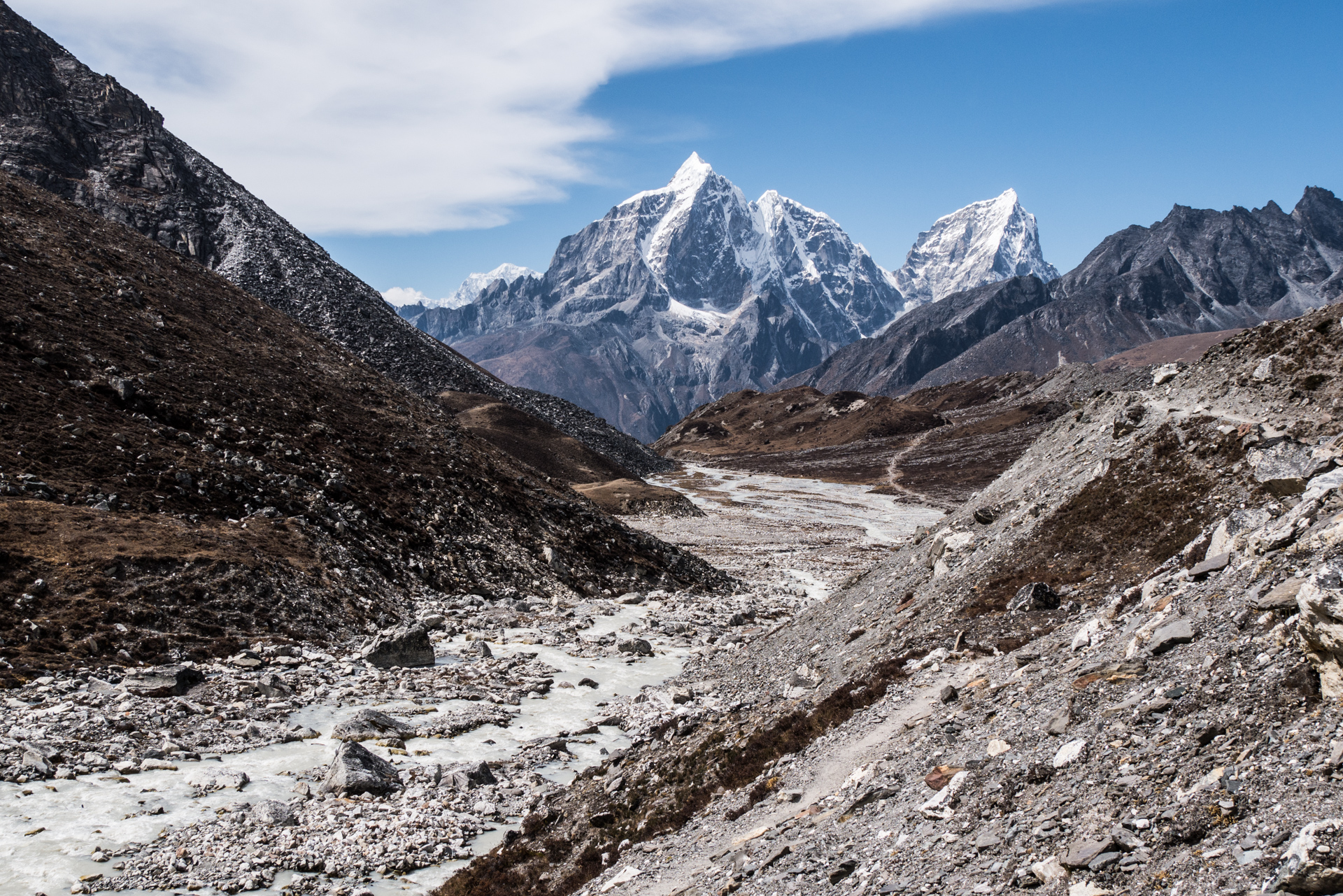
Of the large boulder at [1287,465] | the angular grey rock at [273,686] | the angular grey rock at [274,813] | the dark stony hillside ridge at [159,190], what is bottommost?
the angular grey rock at [274,813]

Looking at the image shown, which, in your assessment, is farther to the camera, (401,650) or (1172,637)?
(401,650)

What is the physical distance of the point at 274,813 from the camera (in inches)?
854

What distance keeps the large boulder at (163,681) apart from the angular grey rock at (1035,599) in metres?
29.7

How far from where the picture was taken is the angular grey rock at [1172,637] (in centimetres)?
1544

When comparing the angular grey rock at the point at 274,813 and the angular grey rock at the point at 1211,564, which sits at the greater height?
the angular grey rock at the point at 1211,564

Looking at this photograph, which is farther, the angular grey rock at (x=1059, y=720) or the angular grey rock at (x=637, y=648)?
the angular grey rock at (x=637, y=648)

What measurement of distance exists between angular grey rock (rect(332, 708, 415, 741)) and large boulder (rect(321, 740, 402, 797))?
3219 millimetres

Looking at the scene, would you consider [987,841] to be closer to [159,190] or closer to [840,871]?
[840,871]

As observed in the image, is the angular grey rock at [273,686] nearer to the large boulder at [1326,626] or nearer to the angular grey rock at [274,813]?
the angular grey rock at [274,813]

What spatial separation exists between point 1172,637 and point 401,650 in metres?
31.6

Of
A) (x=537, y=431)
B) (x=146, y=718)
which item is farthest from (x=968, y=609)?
(x=537, y=431)

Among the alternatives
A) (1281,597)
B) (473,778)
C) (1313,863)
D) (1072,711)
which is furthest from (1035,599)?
(473,778)

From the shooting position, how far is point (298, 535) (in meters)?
45.6

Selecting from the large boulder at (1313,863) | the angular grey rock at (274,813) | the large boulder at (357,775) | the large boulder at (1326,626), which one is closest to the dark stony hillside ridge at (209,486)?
the large boulder at (357,775)
